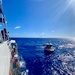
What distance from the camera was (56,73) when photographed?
33.2 metres

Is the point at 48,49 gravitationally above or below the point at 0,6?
below

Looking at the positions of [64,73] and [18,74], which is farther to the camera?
[64,73]

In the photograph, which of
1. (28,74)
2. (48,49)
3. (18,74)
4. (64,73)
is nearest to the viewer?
(18,74)

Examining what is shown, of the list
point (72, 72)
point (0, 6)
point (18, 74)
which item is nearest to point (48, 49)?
point (72, 72)

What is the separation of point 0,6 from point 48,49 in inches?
2349

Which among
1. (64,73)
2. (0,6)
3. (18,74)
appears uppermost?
(0,6)

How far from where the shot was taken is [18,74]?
19.3 metres

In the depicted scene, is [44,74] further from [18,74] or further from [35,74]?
[18,74]

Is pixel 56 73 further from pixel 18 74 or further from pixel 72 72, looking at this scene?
pixel 18 74

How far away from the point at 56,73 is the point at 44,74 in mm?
3242

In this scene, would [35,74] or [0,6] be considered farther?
[35,74]

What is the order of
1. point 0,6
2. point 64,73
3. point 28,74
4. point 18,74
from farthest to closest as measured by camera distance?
point 64,73 < point 28,74 < point 18,74 < point 0,6

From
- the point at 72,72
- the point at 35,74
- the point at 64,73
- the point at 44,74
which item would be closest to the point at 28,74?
the point at 35,74

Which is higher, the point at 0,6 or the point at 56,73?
the point at 0,6
